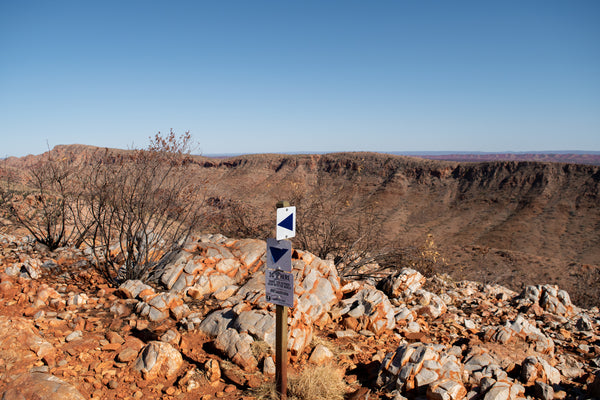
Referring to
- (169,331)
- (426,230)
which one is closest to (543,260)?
(426,230)

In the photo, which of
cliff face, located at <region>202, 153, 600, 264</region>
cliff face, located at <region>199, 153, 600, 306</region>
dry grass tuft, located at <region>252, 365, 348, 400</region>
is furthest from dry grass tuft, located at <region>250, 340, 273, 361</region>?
cliff face, located at <region>202, 153, 600, 264</region>

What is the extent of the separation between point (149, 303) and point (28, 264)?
2.94m

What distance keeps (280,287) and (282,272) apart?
158 millimetres

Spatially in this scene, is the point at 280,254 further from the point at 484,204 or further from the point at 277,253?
the point at 484,204

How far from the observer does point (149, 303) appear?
565cm

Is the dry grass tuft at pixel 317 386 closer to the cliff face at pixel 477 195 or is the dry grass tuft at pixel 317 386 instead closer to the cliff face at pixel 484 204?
the cliff face at pixel 484 204

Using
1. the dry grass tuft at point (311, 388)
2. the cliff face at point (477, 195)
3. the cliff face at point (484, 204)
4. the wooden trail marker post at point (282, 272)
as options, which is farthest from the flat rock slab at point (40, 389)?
the cliff face at point (477, 195)

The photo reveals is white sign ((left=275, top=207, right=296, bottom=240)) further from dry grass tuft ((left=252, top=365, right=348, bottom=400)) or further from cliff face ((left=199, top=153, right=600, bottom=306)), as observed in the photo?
cliff face ((left=199, top=153, right=600, bottom=306))

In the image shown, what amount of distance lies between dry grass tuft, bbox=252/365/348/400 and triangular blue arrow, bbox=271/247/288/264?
4.82 ft

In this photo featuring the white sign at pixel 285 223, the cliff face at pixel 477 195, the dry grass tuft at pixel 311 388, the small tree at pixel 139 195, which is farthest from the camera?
the cliff face at pixel 477 195

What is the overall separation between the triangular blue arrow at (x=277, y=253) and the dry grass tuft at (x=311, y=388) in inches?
57.9

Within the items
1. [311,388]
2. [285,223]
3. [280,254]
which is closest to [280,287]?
[280,254]

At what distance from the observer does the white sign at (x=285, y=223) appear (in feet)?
11.6

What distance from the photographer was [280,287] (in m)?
3.64
